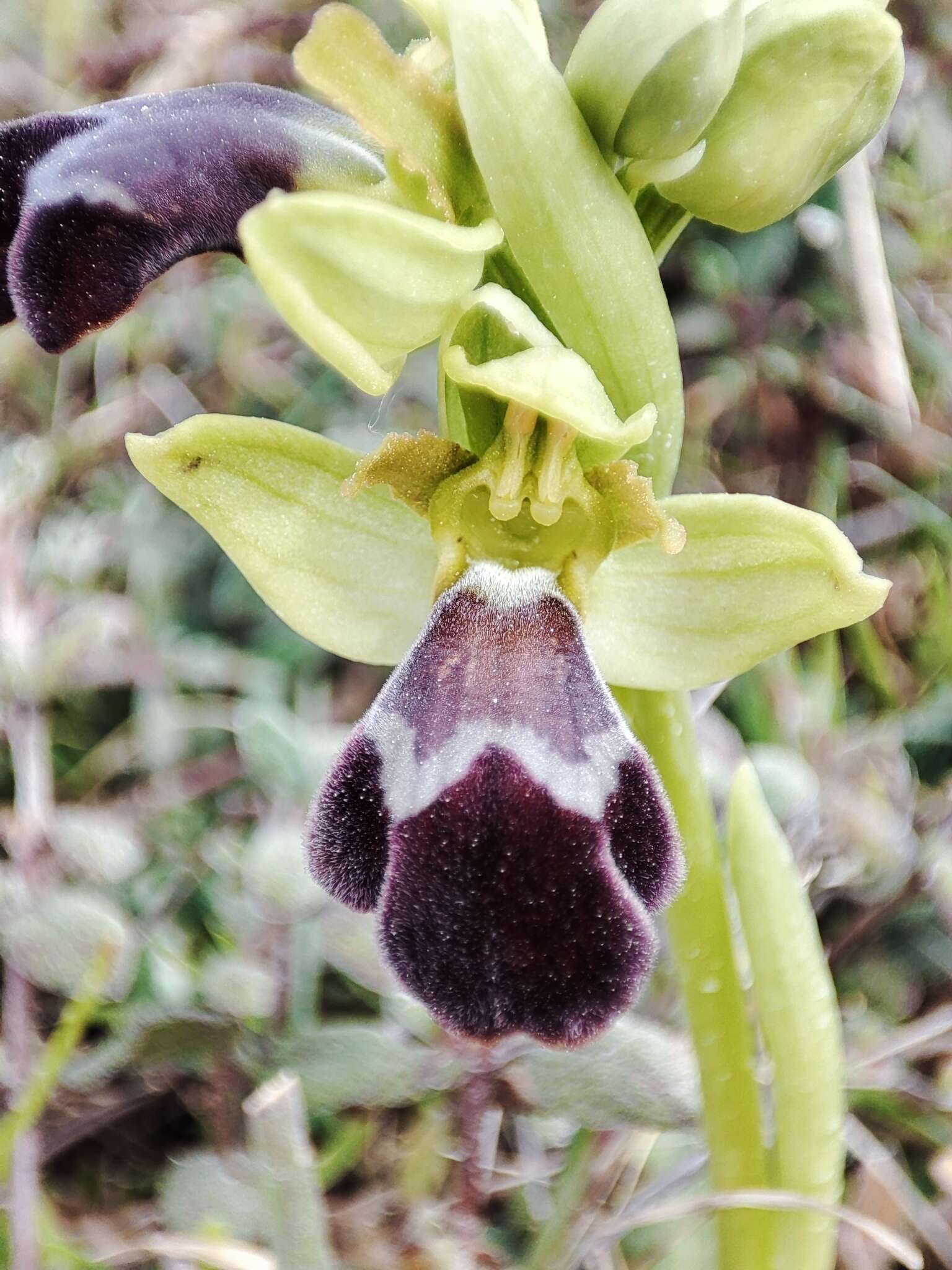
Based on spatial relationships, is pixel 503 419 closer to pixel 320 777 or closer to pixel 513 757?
pixel 513 757

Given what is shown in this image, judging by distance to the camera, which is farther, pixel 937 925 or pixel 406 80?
pixel 937 925

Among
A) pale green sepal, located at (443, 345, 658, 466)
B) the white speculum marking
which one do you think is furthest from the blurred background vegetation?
pale green sepal, located at (443, 345, 658, 466)

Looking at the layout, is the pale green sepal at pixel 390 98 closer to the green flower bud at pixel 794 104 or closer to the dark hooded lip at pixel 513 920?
the green flower bud at pixel 794 104

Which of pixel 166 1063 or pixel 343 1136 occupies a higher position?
pixel 166 1063

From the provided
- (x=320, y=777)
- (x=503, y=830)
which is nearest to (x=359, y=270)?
(x=503, y=830)

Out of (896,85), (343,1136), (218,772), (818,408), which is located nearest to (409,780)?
(343,1136)

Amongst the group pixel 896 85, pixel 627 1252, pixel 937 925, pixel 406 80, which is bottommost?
pixel 937 925

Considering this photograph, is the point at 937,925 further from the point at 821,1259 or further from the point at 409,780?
the point at 409,780
